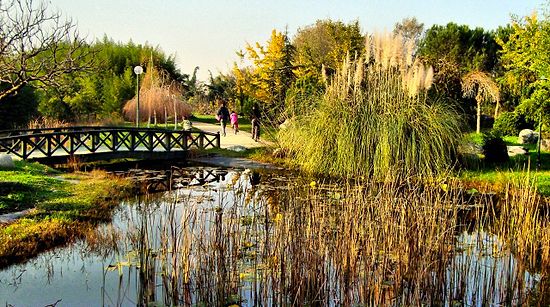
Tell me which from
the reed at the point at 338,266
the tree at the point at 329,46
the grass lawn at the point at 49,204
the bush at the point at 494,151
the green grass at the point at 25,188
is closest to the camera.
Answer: the reed at the point at 338,266

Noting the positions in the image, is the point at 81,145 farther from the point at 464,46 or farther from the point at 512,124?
the point at 464,46

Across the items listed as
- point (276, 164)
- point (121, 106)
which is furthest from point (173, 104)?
point (276, 164)

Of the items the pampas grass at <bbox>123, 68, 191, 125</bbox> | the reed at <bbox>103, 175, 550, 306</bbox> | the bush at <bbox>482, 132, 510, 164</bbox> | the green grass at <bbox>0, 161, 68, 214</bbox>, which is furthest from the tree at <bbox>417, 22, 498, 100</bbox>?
the reed at <bbox>103, 175, 550, 306</bbox>

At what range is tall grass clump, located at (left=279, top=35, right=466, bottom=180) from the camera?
9.70 meters

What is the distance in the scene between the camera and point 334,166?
10.2m

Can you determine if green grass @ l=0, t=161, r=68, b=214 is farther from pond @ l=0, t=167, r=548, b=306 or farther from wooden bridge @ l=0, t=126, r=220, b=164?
pond @ l=0, t=167, r=548, b=306

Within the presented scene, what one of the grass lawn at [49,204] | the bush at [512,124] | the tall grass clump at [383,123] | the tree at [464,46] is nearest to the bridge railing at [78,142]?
→ the grass lawn at [49,204]

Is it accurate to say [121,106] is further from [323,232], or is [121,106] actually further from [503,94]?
[323,232]

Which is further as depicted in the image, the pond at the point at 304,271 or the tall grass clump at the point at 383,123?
the tall grass clump at the point at 383,123

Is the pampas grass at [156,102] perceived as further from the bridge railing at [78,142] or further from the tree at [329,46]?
the bridge railing at [78,142]

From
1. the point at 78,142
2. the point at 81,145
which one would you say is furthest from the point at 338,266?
the point at 81,145

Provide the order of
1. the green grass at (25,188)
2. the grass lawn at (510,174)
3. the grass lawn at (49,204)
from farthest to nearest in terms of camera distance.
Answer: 1. the grass lawn at (510,174)
2. the green grass at (25,188)
3. the grass lawn at (49,204)

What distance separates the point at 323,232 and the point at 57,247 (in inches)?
117

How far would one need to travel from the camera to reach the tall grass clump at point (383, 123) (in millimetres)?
9703
